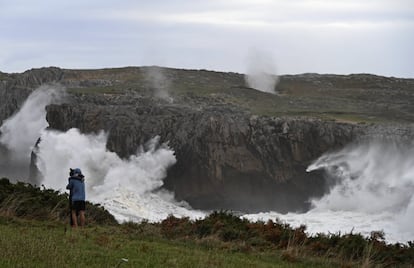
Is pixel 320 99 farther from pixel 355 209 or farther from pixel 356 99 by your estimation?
pixel 355 209

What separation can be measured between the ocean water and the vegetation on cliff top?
14.0 meters

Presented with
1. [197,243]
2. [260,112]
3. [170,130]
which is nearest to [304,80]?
[260,112]

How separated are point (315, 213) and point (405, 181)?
17.4 ft

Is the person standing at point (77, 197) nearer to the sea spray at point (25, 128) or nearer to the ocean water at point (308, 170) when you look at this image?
the ocean water at point (308, 170)

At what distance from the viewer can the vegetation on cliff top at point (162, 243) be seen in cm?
974

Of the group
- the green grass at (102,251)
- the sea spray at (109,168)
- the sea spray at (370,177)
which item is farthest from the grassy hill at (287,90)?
the green grass at (102,251)

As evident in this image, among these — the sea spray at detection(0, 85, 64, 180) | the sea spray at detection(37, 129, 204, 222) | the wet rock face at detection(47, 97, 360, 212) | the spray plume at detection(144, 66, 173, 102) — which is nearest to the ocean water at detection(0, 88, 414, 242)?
the sea spray at detection(37, 129, 204, 222)

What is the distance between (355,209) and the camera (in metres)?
37.9

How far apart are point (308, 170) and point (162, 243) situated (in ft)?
104

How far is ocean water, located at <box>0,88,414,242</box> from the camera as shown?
112ft

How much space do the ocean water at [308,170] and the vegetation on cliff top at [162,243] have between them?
552 inches

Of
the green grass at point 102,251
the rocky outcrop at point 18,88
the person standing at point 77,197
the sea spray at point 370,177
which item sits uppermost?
the rocky outcrop at point 18,88

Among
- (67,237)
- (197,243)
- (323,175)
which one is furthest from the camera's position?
(323,175)

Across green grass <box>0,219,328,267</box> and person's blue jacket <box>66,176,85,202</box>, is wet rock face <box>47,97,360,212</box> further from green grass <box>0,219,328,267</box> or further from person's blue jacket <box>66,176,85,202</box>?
green grass <box>0,219,328,267</box>
